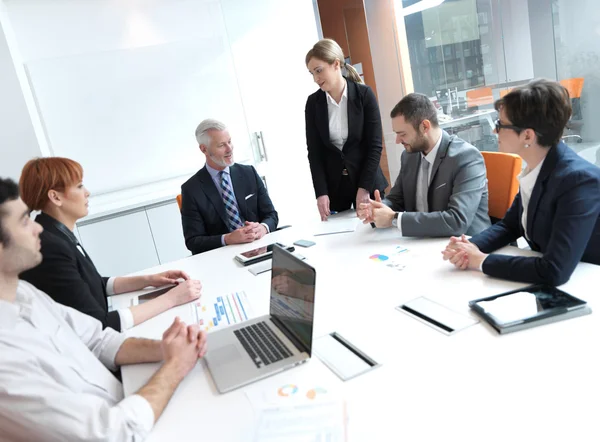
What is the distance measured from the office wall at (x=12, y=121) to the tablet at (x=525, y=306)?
4.01 m

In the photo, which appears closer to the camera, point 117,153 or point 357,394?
point 357,394

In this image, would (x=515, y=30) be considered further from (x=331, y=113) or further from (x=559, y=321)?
(x=559, y=321)

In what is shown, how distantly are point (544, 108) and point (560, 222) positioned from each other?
395 mm

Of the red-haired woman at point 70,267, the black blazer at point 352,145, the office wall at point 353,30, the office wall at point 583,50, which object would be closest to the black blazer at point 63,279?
the red-haired woman at point 70,267

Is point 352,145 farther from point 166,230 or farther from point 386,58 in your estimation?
point 386,58

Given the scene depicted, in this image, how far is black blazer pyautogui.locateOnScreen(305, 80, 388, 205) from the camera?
2920mm

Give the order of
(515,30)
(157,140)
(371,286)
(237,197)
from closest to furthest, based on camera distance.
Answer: (371,286) → (237,197) → (515,30) → (157,140)

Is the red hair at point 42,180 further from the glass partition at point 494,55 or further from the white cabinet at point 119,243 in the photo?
the glass partition at point 494,55

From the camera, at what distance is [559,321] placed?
3.92 ft

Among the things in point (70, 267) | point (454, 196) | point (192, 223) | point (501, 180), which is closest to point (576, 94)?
point (501, 180)

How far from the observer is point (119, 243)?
4387 mm

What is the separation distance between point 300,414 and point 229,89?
4344 millimetres

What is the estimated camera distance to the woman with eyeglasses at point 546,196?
140 centimetres

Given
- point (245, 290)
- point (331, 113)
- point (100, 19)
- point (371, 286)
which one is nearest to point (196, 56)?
point (100, 19)
